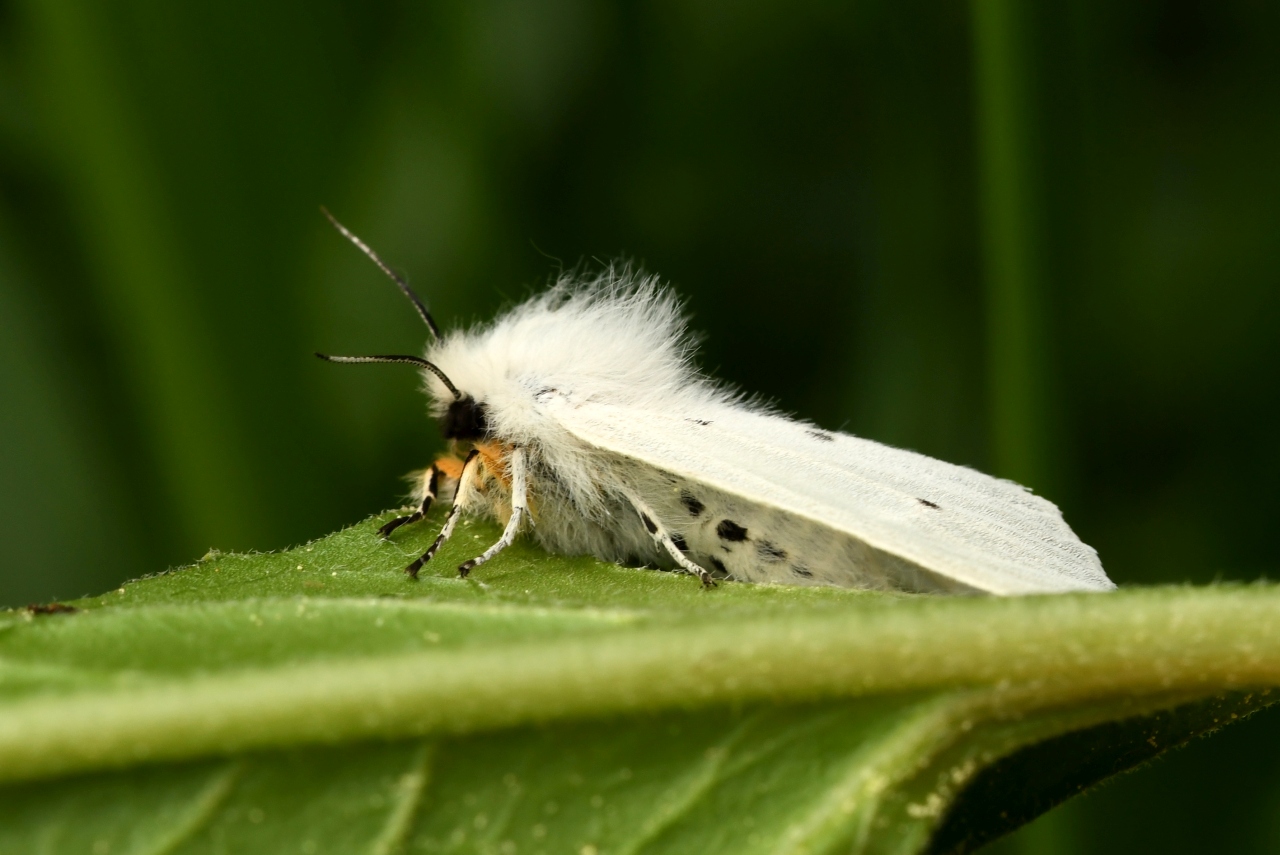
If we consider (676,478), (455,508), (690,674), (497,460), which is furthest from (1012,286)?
(690,674)

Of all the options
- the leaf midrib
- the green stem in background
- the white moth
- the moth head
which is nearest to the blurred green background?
the green stem in background

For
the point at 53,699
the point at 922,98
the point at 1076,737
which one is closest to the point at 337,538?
the point at 53,699

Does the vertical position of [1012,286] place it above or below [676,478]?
above

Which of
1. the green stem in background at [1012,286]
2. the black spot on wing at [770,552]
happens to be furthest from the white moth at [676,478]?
the green stem in background at [1012,286]

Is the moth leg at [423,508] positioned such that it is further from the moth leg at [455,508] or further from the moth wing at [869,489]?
the moth wing at [869,489]

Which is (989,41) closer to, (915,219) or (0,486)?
(915,219)

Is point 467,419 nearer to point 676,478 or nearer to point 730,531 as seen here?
point 676,478
